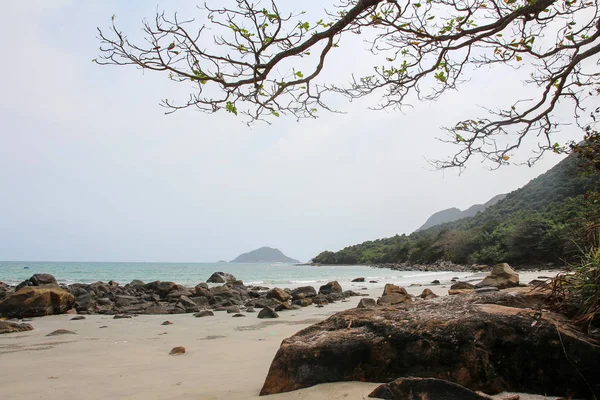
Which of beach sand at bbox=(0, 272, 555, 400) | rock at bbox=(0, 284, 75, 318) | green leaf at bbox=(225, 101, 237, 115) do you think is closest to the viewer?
beach sand at bbox=(0, 272, 555, 400)

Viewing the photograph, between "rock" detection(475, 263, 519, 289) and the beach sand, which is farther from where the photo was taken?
"rock" detection(475, 263, 519, 289)

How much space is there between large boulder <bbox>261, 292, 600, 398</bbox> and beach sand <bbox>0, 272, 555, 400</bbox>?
149 millimetres

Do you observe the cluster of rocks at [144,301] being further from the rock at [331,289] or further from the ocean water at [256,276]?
the ocean water at [256,276]

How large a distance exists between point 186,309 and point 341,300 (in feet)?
16.3

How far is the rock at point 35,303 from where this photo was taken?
9.93 meters

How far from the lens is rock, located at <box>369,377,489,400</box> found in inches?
83.9

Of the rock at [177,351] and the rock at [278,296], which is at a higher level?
the rock at [177,351]

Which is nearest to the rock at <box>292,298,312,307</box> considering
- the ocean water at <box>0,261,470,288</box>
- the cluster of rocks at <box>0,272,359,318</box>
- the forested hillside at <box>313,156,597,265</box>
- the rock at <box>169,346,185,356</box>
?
the cluster of rocks at <box>0,272,359,318</box>

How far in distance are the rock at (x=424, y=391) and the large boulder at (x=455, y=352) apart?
1.20ft

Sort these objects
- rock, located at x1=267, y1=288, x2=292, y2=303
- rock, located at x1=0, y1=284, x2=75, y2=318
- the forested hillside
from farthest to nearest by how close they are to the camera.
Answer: the forested hillside, rock, located at x1=267, y1=288, x2=292, y2=303, rock, located at x1=0, y1=284, x2=75, y2=318

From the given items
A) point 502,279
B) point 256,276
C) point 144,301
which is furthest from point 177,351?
point 256,276

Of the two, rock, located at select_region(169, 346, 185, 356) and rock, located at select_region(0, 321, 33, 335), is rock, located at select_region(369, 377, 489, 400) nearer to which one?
rock, located at select_region(169, 346, 185, 356)

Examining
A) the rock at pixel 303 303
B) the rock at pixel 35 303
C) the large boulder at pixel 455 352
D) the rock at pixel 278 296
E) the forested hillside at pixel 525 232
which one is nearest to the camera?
the large boulder at pixel 455 352

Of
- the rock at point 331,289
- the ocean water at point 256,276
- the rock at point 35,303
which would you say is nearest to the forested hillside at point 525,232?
the ocean water at point 256,276
